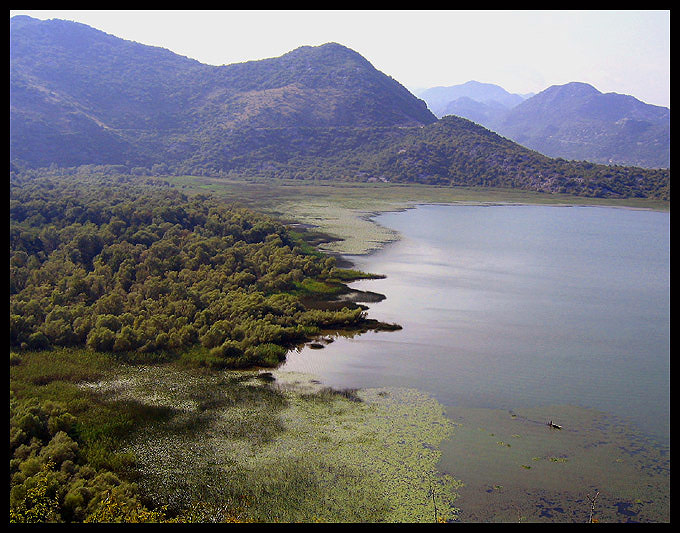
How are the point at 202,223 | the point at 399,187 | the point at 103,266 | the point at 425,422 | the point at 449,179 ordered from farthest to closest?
the point at 449,179 → the point at 399,187 → the point at 202,223 → the point at 103,266 → the point at 425,422

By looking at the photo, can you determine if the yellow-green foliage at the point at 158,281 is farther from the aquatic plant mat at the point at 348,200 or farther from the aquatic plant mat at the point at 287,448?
the aquatic plant mat at the point at 348,200

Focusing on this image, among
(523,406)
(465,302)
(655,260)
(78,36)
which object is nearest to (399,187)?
(655,260)

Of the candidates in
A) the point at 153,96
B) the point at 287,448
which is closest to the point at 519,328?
the point at 287,448

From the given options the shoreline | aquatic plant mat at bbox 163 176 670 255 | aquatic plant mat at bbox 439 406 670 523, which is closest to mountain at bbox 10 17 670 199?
aquatic plant mat at bbox 163 176 670 255

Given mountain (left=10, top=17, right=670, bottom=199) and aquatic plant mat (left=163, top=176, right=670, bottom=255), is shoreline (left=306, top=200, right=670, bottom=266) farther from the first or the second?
mountain (left=10, top=17, right=670, bottom=199)

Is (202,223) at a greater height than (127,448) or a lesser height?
greater

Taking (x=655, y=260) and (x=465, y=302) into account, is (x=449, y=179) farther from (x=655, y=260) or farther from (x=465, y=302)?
(x=465, y=302)

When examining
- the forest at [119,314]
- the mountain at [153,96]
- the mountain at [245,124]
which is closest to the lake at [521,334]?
the forest at [119,314]
